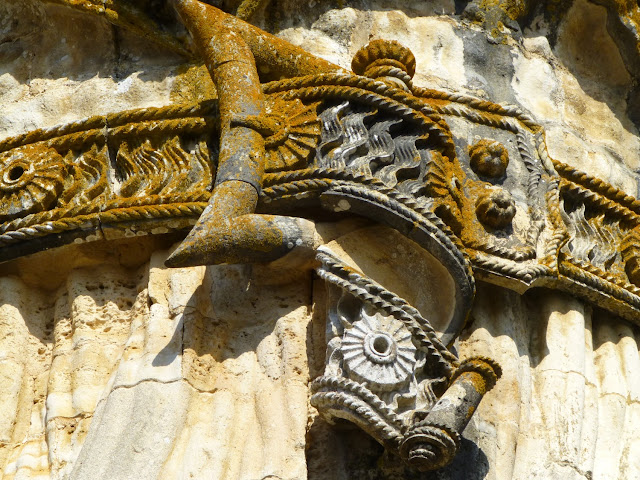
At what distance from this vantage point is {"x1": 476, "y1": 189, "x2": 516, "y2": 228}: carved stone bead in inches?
234

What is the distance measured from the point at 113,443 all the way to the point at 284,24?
2.36 meters

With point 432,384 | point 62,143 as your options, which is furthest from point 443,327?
point 62,143

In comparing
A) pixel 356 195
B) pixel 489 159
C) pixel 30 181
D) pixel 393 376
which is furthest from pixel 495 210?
pixel 30 181

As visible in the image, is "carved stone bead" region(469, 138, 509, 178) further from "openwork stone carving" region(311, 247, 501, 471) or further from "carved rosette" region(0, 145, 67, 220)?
"carved rosette" region(0, 145, 67, 220)

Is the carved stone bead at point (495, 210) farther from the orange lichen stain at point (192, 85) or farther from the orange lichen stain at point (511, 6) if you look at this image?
the orange lichen stain at point (511, 6)

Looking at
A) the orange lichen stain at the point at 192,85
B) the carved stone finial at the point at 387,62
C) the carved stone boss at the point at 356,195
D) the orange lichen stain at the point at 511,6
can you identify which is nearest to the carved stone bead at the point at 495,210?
the carved stone boss at the point at 356,195

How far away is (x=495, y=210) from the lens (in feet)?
19.5

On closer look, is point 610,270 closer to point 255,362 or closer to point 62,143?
point 255,362

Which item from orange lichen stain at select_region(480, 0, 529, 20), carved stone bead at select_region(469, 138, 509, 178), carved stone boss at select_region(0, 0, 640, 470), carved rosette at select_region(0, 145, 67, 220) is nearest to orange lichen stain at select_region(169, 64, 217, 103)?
carved stone boss at select_region(0, 0, 640, 470)

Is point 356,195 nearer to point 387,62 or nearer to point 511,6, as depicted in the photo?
point 387,62

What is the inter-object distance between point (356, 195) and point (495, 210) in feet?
2.04

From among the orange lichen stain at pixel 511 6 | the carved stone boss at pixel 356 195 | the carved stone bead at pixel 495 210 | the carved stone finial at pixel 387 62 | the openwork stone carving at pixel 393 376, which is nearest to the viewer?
the openwork stone carving at pixel 393 376

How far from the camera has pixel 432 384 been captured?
5.43 meters

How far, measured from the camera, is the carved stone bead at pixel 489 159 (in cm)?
616
